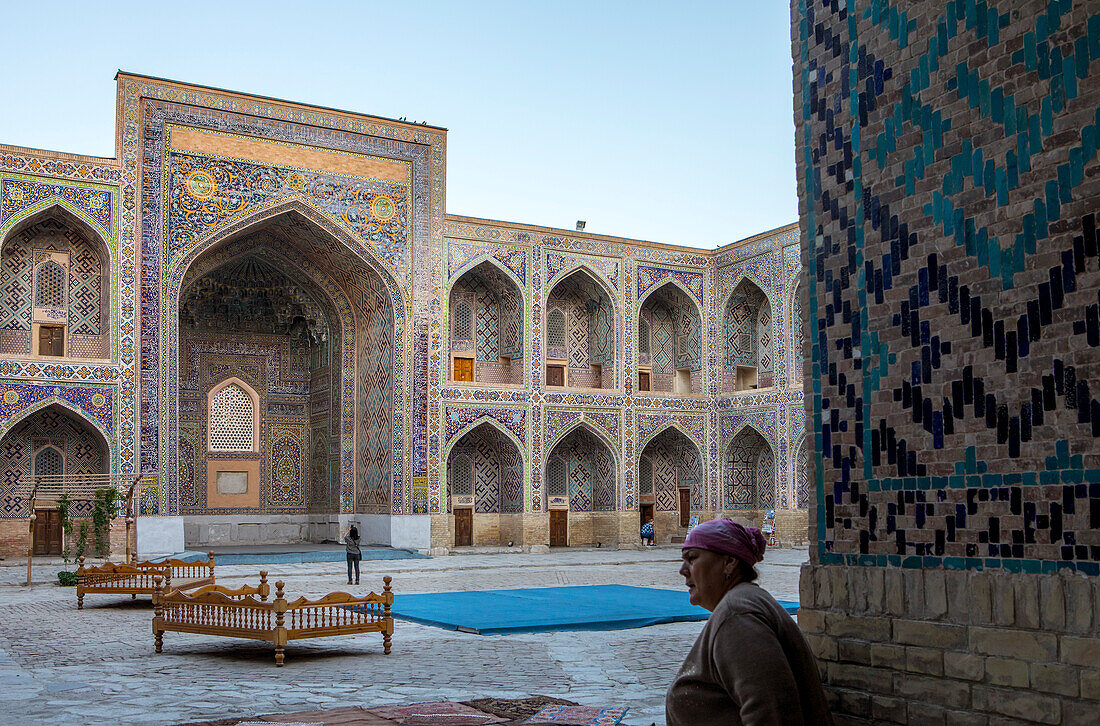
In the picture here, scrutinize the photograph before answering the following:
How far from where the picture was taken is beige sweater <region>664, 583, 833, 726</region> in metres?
2.34

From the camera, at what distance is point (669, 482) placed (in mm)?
24219

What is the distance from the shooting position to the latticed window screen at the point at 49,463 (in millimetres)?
18812

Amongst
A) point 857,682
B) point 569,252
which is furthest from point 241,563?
point 857,682

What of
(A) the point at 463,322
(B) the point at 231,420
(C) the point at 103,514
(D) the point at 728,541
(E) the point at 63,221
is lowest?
(C) the point at 103,514

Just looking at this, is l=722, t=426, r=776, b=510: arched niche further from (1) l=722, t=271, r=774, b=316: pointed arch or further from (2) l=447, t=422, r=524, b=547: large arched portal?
(2) l=447, t=422, r=524, b=547: large arched portal

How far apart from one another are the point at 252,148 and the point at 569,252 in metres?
6.56

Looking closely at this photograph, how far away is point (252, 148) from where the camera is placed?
19.7m

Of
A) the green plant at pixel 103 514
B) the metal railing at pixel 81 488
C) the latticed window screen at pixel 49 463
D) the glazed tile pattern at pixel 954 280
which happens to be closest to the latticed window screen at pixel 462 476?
the metal railing at pixel 81 488

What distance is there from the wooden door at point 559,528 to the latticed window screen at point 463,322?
405 centimetres

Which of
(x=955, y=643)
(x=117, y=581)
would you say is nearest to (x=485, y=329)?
(x=117, y=581)

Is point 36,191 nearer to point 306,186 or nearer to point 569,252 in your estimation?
point 306,186

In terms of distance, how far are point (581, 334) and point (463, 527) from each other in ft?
15.9

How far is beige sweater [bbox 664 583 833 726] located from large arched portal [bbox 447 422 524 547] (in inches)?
758

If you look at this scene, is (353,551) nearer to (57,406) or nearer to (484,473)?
(57,406)
